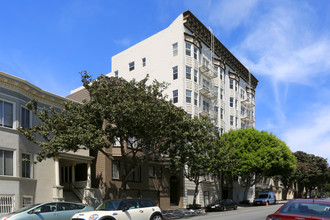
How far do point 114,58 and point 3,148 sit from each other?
30075mm

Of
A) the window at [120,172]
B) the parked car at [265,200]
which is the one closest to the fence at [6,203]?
the window at [120,172]

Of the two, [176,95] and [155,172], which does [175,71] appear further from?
[155,172]

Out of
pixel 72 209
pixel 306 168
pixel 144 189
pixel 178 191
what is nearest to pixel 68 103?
pixel 72 209

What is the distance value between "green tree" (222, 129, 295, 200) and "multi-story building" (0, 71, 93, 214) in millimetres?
20553

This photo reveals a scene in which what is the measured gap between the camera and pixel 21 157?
72.7 ft

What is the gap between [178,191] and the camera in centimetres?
3678

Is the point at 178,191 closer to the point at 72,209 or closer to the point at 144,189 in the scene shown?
the point at 144,189

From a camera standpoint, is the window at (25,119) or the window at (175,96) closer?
the window at (25,119)

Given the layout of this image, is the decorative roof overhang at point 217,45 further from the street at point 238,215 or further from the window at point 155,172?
the street at point 238,215

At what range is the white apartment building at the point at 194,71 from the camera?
133ft

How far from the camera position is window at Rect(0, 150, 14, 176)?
2089cm

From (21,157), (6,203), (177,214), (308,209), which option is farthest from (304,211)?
(177,214)

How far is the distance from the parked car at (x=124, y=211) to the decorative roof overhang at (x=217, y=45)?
98.8 feet

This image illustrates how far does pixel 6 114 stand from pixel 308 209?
61.8ft
